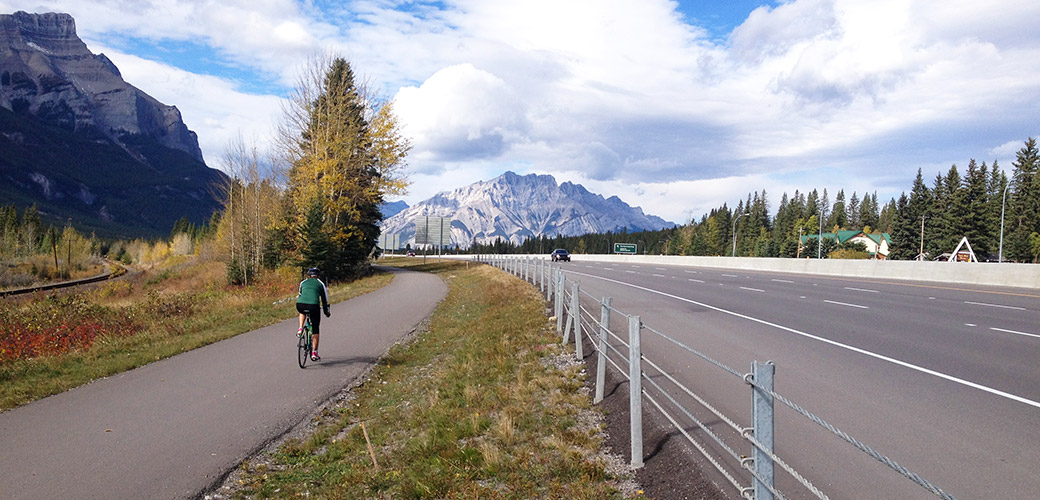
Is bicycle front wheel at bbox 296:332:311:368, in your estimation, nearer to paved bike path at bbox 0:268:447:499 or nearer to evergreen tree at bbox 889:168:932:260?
paved bike path at bbox 0:268:447:499

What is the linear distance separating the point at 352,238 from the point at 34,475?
1244 inches

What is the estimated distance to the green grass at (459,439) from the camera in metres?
5.16

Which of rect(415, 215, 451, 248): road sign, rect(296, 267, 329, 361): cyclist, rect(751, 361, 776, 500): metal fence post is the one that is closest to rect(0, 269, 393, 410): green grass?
rect(296, 267, 329, 361): cyclist

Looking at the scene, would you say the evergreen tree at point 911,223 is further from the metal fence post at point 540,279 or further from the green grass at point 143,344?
the green grass at point 143,344

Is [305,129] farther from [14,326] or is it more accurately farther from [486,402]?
[486,402]

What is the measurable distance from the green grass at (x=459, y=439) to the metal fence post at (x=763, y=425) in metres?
1.72

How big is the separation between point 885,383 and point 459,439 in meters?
5.31

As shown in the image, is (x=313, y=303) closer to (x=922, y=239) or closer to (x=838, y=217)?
(x=922, y=239)

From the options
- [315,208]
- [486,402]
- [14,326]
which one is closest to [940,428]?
[486,402]

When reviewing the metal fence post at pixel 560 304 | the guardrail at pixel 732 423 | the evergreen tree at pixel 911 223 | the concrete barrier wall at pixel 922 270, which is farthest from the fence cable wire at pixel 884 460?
the evergreen tree at pixel 911 223

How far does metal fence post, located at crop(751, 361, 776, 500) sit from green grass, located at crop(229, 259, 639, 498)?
172 centimetres

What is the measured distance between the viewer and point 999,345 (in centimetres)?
973

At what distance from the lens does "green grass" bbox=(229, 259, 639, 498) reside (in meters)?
5.16

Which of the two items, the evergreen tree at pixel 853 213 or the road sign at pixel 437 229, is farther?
the evergreen tree at pixel 853 213
